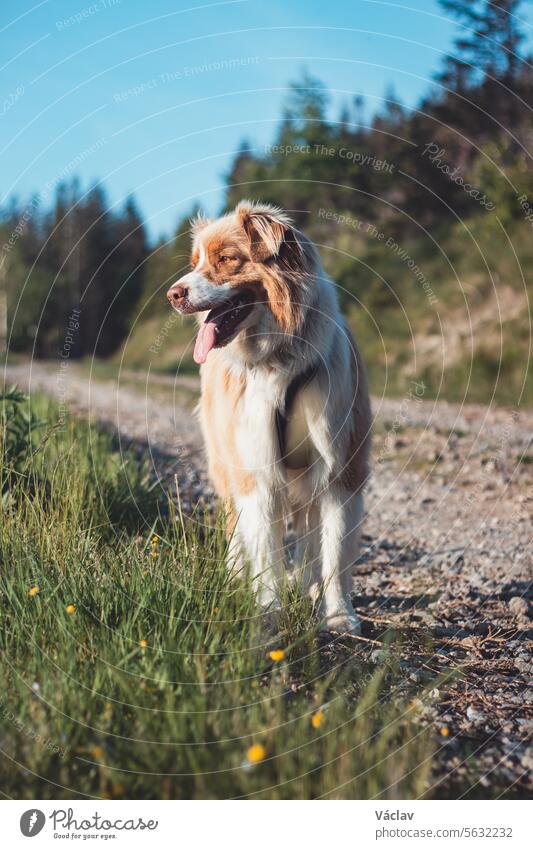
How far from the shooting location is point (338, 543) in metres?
4.20

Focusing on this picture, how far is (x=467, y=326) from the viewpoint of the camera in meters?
14.9

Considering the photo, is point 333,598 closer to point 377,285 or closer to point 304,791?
point 304,791

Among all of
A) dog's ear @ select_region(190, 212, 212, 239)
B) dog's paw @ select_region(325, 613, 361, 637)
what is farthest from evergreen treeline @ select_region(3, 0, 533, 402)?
dog's paw @ select_region(325, 613, 361, 637)

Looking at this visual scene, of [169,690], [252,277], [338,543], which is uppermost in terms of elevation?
[252,277]

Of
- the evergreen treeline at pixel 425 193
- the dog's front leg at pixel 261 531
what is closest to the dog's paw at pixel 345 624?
the dog's front leg at pixel 261 531

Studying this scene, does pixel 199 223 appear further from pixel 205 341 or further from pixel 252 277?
pixel 205 341

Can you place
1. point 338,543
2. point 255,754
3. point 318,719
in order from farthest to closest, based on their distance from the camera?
point 338,543 < point 318,719 < point 255,754

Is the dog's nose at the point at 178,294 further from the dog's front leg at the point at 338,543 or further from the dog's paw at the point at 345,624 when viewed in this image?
the dog's paw at the point at 345,624

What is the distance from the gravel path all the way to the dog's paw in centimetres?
11

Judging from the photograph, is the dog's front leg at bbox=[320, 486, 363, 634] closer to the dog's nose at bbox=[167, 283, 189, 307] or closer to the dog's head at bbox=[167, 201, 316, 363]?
the dog's head at bbox=[167, 201, 316, 363]

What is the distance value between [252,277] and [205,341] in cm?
45

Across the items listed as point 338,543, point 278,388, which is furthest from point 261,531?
point 278,388

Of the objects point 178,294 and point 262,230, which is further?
point 262,230
